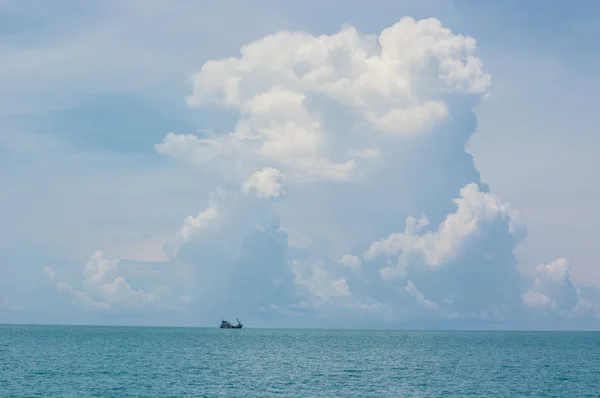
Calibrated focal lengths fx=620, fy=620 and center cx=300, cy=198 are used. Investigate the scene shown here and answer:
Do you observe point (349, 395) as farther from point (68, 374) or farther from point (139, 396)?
point (68, 374)

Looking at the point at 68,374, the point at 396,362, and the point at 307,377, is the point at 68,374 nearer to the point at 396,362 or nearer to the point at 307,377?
the point at 307,377

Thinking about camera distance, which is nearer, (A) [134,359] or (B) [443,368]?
(B) [443,368]

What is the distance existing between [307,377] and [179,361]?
44.0 meters

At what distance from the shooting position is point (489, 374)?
118 metres

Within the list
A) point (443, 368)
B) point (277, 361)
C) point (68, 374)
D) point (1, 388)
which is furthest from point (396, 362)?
point (1, 388)

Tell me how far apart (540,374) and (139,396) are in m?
76.6

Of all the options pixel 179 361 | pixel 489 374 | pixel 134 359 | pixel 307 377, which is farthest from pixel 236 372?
pixel 489 374

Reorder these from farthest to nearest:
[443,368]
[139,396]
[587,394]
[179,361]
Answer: [179,361] < [443,368] < [587,394] < [139,396]

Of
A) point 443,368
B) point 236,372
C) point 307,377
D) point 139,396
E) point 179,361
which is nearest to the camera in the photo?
point 139,396

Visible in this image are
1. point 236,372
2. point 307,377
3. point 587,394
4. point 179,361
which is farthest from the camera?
point 179,361

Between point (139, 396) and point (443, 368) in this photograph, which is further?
point (443, 368)

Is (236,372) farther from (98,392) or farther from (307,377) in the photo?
(98,392)

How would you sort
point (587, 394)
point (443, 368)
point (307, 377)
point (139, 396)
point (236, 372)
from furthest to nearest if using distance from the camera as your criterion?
point (443, 368)
point (236, 372)
point (307, 377)
point (587, 394)
point (139, 396)

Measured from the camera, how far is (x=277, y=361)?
144375 millimetres
